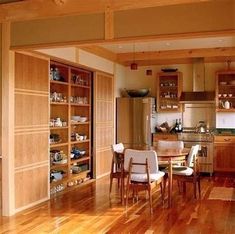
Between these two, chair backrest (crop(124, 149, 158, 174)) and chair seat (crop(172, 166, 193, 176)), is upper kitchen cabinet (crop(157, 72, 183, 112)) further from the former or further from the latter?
chair backrest (crop(124, 149, 158, 174))

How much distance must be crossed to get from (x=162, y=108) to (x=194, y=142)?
126cm

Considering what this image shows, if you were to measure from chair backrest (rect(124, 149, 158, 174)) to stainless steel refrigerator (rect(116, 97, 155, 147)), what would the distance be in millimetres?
3326

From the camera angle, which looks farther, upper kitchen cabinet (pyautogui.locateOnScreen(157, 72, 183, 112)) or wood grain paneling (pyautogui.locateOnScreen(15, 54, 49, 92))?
upper kitchen cabinet (pyautogui.locateOnScreen(157, 72, 183, 112))

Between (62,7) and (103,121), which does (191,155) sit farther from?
(62,7)

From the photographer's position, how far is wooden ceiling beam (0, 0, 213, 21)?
4000mm

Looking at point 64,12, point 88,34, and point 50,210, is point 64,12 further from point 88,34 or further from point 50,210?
point 50,210

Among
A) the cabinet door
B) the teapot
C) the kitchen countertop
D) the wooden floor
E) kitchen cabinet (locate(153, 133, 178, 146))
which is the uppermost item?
the teapot

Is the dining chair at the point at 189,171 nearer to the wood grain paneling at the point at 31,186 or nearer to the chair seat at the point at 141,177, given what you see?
the chair seat at the point at 141,177

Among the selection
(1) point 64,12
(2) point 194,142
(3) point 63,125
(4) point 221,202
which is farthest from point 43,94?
(2) point 194,142

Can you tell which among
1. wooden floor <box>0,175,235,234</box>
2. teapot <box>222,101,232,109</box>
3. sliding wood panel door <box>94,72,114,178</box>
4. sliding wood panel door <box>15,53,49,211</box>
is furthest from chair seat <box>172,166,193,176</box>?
teapot <box>222,101,232,109</box>

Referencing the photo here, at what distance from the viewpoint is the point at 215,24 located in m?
3.84

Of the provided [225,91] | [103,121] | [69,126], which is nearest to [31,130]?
[69,126]

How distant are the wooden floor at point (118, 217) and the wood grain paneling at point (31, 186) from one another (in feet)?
0.49

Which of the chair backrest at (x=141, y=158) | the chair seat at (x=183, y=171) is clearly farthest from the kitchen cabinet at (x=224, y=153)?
the chair backrest at (x=141, y=158)
